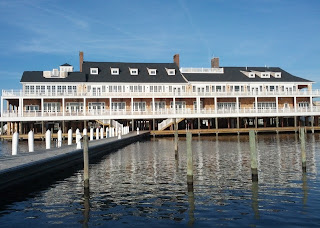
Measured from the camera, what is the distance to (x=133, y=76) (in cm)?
5956

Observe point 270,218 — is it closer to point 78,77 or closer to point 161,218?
point 161,218

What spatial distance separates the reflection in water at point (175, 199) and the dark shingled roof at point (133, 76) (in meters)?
39.1

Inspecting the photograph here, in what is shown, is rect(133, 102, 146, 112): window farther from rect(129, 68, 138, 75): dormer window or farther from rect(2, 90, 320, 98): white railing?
rect(129, 68, 138, 75): dormer window

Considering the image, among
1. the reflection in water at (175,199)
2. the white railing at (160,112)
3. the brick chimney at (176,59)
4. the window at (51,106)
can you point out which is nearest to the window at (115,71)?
the white railing at (160,112)

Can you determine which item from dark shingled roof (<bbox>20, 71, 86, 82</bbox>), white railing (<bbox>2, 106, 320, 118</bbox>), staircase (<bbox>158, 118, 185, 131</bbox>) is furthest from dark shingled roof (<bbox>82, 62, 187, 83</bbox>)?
staircase (<bbox>158, 118, 185, 131</bbox>)

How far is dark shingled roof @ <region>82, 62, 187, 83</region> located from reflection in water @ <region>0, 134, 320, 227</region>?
39.1 m

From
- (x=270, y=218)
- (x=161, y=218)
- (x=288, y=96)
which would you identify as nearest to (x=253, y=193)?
(x=270, y=218)

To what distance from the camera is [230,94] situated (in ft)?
190

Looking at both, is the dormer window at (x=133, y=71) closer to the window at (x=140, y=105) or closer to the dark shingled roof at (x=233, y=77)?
the window at (x=140, y=105)

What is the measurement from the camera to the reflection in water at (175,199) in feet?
34.9

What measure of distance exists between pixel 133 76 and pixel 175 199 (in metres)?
47.8

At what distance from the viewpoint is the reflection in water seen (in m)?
10.6

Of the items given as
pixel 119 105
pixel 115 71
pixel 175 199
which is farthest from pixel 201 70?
pixel 175 199

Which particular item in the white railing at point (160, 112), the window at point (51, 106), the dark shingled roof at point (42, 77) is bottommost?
the white railing at point (160, 112)
